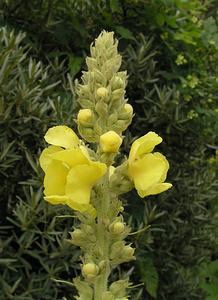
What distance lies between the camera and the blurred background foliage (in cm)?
343

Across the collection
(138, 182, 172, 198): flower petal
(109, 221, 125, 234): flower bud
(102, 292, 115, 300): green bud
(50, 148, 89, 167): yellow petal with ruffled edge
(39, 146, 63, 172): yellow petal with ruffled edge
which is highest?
(50, 148, 89, 167): yellow petal with ruffled edge

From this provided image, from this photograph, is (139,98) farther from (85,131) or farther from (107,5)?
(85,131)

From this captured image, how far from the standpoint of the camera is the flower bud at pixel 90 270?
63.0 inches

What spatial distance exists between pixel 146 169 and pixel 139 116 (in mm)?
2634

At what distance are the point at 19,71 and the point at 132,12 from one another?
1.15 meters

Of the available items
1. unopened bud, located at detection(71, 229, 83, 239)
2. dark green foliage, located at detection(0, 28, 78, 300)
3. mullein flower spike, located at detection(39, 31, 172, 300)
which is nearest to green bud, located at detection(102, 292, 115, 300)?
mullein flower spike, located at detection(39, 31, 172, 300)

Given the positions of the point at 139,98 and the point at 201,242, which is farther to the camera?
the point at 201,242

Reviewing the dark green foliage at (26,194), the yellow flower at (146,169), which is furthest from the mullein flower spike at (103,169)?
the dark green foliage at (26,194)

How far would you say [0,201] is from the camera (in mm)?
3551

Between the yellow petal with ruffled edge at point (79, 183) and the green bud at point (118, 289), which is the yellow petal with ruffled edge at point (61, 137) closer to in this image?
the yellow petal with ruffled edge at point (79, 183)

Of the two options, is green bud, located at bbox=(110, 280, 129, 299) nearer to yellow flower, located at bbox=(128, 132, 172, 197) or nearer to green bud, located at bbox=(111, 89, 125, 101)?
yellow flower, located at bbox=(128, 132, 172, 197)

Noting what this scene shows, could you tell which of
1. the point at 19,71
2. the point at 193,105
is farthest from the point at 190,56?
the point at 19,71

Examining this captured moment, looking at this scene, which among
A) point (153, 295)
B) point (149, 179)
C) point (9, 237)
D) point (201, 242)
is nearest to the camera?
point (149, 179)

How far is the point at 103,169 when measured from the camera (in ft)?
5.12
